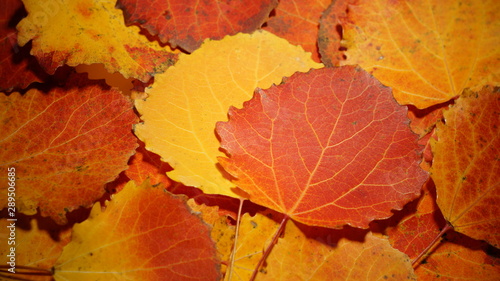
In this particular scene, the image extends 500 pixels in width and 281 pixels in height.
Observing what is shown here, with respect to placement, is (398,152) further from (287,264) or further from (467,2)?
(467,2)

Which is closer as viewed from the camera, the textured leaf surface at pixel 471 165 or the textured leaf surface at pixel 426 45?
the textured leaf surface at pixel 471 165

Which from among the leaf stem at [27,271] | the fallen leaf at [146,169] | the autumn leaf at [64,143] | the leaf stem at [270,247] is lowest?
the leaf stem at [27,271]

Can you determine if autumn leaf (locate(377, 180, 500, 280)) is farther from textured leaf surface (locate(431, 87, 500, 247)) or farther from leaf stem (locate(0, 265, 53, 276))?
leaf stem (locate(0, 265, 53, 276))

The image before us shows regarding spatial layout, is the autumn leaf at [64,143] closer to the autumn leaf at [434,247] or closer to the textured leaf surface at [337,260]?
the textured leaf surface at [337,260]

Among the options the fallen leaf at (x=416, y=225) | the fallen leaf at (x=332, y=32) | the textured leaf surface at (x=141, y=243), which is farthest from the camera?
the fallen leaf at (x=332, y=32)

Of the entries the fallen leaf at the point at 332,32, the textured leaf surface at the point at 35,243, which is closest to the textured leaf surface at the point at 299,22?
the fallen leaf at the point at 332,32

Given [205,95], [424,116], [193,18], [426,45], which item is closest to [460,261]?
[424,116]

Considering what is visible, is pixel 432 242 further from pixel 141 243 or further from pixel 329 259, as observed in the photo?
pixel 141 243

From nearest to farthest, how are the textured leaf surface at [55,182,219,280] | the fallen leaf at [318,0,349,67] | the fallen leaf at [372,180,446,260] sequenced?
the textured leaf surface at [55,182,219,280] < the fallen leaf at [372,180,446,260] < the fallen leaf at [318,0,349,67]

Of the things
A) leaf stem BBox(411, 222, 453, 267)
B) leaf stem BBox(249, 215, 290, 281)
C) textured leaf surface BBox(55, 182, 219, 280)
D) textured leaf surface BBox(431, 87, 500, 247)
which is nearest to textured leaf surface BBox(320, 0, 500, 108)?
textured leaf surface BBox(431, 87, 500, 247)
